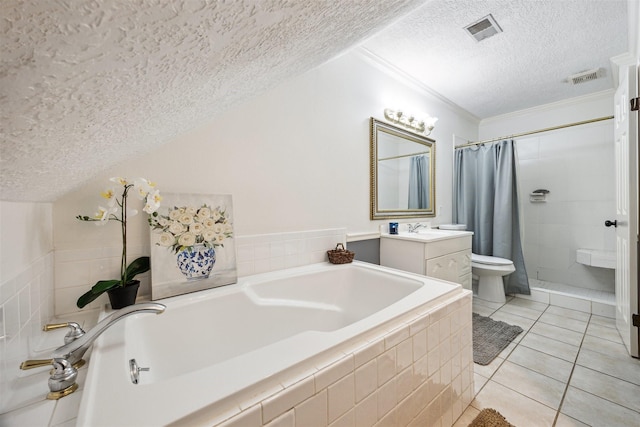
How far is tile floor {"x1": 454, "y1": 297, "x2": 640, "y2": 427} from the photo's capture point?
1279mm

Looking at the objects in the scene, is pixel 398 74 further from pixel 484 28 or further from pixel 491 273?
Answer: pixel 491 273

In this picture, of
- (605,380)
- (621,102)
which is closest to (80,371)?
(605,380)

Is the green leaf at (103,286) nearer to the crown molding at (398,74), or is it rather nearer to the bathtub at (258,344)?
the bathtub at (258,344)

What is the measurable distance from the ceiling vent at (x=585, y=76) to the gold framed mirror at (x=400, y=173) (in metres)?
1.37

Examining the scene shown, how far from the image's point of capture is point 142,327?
3.35 ft

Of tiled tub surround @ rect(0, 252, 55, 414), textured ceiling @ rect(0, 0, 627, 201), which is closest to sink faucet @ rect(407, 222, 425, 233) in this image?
textured ceiling @ rect(0, 0, 627, 201)

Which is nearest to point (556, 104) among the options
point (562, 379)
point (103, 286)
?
point (562, 379)

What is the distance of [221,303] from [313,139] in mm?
1244

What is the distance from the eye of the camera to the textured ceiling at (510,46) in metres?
1.70

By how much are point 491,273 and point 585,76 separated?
213 cm

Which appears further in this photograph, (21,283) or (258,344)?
(258,344)

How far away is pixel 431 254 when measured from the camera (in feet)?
6.57

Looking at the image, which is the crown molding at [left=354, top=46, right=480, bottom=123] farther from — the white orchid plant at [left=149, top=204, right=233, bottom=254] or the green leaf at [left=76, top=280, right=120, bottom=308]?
the green leaf at [left=76, top=280, right=120, bottom=308]

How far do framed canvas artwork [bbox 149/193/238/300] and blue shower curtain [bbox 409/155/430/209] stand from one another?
190 centimetres
